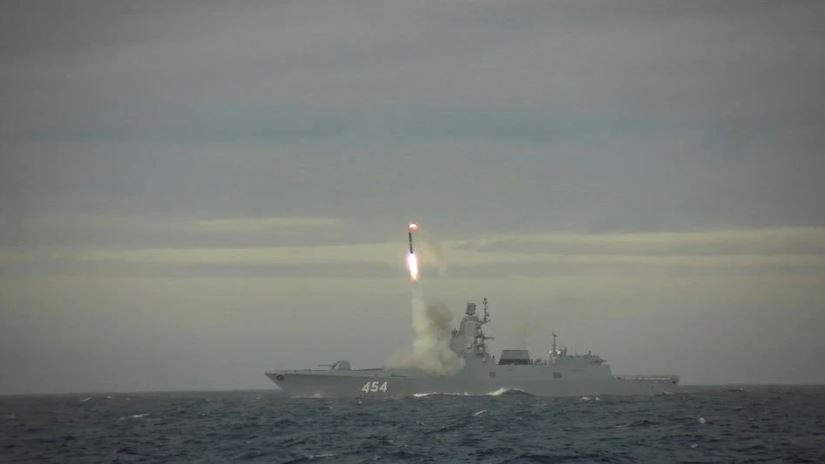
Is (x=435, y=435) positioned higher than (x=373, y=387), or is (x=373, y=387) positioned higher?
(x=373, y=387)

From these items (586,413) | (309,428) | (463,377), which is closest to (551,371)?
(463,377)

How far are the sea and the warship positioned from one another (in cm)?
1216

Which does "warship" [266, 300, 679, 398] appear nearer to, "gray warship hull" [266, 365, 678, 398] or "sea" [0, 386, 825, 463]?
"gray warship hull" [266, 365, 678, 398]

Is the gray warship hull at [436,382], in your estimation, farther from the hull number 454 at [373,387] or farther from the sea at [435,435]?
the sea at [435,435]

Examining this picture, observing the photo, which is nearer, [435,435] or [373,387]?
[435,435]

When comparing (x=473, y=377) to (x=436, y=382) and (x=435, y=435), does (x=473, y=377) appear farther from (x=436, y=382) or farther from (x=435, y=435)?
(x=435, y=435)

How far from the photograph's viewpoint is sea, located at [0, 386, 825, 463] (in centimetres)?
3894

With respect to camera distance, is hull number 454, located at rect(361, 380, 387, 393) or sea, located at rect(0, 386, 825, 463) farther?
hull number 454, located at rect(361, 380, 387, 393)

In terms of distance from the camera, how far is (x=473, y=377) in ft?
282

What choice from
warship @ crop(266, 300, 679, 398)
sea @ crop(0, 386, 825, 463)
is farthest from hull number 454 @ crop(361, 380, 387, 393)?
sea @ crop(0, 386, 825, 463)

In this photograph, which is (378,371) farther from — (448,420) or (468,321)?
(448,420)

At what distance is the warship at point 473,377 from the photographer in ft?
281

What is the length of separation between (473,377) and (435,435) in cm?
3884

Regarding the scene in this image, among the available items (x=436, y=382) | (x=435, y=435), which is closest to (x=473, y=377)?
(x=436, y=382)
